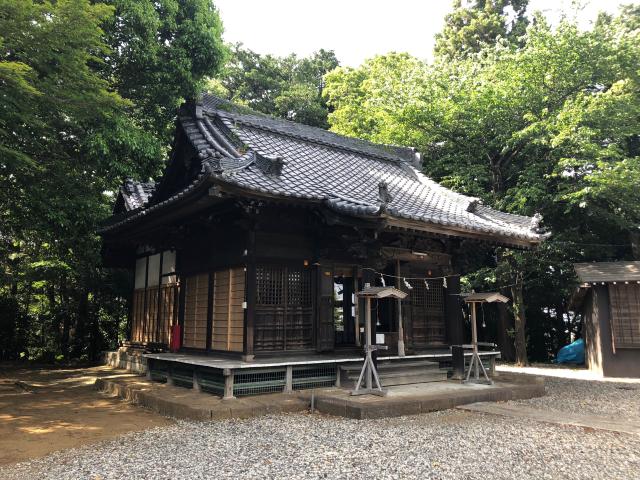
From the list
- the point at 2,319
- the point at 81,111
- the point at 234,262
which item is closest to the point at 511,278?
the point at 234,262

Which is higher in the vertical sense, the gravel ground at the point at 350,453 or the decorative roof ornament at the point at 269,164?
the decorative roof ornament at the point at 269,164

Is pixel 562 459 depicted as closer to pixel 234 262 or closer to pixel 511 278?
Result: pixel 234 262

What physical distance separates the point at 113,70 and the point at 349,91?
56.0 feet

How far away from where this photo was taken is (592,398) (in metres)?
10.0

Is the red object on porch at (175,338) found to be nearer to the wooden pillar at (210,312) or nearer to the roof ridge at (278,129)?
the wooden pillar at (210,312)

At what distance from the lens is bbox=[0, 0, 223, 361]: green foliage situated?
8.80 metres

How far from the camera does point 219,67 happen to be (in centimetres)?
1552

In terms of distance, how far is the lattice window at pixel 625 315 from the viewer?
13.9 m

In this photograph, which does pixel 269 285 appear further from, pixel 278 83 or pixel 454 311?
pixel 278 83

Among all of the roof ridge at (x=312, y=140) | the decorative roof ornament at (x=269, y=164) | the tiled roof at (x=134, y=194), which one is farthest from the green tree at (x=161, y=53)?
the decorative roof ornament at (x=269, y=164)

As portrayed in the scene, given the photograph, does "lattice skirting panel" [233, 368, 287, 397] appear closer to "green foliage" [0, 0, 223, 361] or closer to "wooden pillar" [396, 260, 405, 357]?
"wooden pillar" [396, 260, 405, 357]

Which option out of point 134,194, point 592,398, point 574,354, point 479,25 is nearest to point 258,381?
point 592,398

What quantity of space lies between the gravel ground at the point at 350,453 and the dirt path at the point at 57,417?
63cm

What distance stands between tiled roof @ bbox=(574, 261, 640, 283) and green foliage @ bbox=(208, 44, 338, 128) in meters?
20.6
